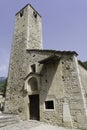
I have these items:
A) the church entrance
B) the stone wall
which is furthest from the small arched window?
the stone wall

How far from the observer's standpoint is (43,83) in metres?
8.54

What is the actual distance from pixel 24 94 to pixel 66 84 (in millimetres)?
3574

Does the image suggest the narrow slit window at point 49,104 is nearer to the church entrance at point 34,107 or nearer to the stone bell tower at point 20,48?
the church entrance at point 34,107

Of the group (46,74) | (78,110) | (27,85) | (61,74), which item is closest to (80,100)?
(78,110)

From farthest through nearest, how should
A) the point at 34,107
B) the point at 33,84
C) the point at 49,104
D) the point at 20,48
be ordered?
the point at 20,48
the point at 33,84
the point at 34,107
the point at 49,104

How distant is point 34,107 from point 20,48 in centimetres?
538

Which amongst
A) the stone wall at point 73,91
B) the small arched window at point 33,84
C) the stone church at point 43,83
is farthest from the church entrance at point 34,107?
the stone wall at point 73,91

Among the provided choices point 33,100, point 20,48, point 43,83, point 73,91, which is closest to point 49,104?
point 43,83

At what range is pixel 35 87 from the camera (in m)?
9.34

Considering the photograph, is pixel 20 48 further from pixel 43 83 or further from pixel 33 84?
pixel 43 83

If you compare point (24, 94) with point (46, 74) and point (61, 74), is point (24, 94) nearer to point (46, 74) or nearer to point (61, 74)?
point (46, 74)

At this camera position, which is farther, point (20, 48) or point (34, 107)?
point (20, 48)

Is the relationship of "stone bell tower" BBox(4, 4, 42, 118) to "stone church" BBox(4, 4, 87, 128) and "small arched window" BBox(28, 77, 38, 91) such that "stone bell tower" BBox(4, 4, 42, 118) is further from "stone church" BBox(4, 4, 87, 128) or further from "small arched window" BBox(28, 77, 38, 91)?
"small arched window" BBox(28, 77, 38, 91)

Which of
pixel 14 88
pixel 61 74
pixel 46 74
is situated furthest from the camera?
pixel 14 88
